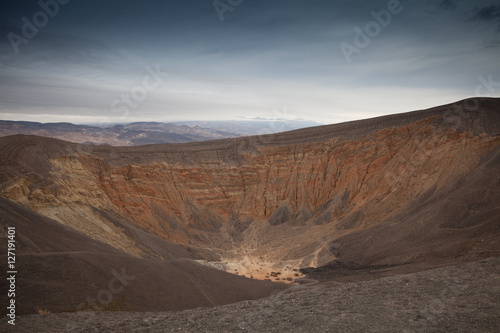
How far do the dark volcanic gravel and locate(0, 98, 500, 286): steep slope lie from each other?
8.96 meters

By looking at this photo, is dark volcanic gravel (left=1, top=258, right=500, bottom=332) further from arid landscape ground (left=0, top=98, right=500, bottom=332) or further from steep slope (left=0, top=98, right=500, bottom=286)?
steep slope (left=0, top=98, right=500, bottom=286)

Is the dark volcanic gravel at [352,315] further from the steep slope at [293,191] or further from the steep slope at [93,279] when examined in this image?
the steep slope at [293,191]

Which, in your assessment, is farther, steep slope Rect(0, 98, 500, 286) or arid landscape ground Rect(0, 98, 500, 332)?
steep slope Rect(0, 98, 500, 286)

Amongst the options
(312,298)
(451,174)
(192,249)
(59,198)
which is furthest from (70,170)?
(451,174)

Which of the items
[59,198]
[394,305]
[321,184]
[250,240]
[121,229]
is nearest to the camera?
[394,305]

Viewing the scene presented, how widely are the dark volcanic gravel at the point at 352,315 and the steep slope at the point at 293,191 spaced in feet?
29.4

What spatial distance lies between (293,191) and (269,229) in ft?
25.4

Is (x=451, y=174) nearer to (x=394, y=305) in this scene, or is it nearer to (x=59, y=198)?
(x=394, y=305)

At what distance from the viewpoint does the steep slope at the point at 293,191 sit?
25.6 meters

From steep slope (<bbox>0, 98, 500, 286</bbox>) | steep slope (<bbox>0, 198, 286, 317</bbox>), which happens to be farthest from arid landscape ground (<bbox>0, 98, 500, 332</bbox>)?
steep slope (<bbox>0, 98, 500, 286</bbox>)

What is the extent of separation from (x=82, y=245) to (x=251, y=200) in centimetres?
3147

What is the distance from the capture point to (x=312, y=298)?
1370cm

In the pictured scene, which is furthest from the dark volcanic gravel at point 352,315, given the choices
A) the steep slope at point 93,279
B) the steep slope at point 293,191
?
the steep slope at point 293,191

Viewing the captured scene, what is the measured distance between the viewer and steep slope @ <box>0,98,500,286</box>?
25.6m
